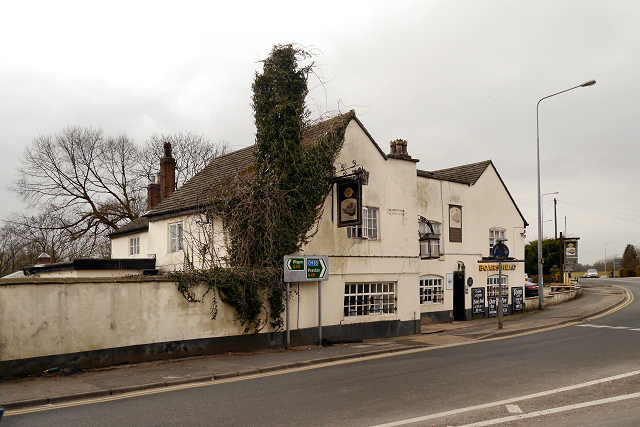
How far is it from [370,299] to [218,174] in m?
8.02

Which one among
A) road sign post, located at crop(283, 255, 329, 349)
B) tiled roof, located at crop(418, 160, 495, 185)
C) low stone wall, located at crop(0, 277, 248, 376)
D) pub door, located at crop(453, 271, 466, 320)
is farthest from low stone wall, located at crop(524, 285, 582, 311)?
low stone wall, located at crop(0, 277, 248, 376)

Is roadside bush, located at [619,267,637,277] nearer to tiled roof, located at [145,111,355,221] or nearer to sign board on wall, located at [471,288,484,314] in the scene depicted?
sign board on wall, located at [471,288,484,314]

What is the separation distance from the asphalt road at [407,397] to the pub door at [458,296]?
12058 mm

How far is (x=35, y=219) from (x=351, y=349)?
108ft

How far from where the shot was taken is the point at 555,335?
57.8 feet

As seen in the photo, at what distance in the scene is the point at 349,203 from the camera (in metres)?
16.9

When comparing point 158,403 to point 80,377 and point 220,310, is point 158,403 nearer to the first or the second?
point 80,377

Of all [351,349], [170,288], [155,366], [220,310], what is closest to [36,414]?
[155,366]

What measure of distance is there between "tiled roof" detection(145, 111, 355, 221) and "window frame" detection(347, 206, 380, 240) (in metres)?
3.24

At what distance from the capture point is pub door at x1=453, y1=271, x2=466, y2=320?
2531cm

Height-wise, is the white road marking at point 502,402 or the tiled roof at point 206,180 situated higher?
the tiled roof at point 206,180

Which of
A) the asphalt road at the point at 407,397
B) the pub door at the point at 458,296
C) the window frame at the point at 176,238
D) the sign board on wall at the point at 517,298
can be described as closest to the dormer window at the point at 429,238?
the pub door at the point at 458,296

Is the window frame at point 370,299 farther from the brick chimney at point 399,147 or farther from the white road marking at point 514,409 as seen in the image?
the white road marking at point 514,409

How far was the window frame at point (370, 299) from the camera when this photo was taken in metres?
18.0
